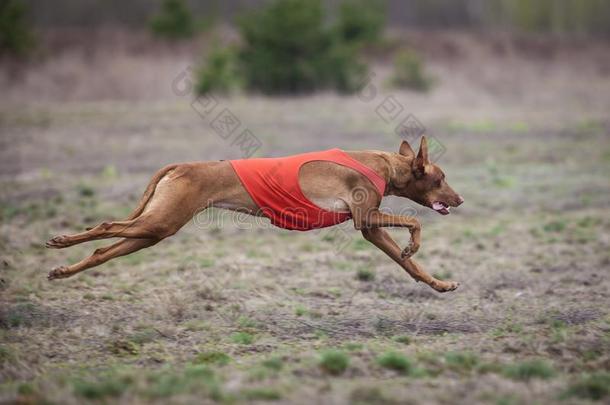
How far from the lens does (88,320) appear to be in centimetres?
699

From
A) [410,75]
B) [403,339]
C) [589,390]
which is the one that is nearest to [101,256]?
[403,339]

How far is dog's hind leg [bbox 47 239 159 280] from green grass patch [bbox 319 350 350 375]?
2290 millimetres

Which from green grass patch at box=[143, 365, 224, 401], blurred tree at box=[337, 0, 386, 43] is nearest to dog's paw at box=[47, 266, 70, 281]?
green grass patch at box=[143, 365, 224, 401]

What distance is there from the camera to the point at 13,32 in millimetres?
32438

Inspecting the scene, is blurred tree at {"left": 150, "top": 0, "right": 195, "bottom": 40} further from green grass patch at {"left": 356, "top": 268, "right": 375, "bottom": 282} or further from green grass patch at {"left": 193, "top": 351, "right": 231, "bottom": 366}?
green grass patch at {"left": 193, "top": 351, "right": 231, "bottom": 366}

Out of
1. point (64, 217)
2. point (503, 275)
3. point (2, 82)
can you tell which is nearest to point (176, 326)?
point (503, 275)

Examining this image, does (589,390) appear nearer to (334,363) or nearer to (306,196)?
(334,363)

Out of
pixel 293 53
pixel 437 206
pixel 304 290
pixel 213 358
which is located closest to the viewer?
pixel 213 358

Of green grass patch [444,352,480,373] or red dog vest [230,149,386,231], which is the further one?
red dog vest [230,149,386,231]

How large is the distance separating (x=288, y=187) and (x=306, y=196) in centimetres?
19

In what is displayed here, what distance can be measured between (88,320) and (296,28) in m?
21.8

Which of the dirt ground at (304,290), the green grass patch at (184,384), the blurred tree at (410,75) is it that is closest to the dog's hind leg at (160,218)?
the dirt ground at (304,290)

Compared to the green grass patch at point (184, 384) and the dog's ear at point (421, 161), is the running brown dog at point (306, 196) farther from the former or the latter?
the green grass patch at point (184, 384)

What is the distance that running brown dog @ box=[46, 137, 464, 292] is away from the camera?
6957mm
